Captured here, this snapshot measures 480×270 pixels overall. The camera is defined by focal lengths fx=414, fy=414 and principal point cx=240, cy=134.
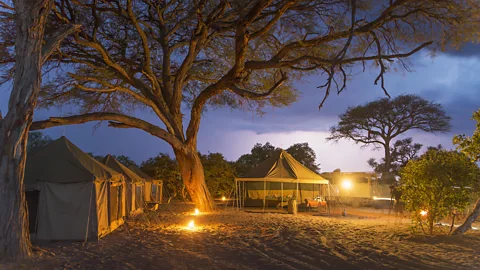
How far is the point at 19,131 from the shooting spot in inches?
267

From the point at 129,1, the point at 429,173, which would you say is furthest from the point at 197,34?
the point at 429,173

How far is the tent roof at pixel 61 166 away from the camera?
934 centimetres

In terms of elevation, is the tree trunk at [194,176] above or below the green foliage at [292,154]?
below

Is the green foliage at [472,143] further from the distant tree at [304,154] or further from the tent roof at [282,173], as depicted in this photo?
the distant tree at [304,154]

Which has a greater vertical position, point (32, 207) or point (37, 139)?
point (37, 139)

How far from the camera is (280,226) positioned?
1205 centimetres

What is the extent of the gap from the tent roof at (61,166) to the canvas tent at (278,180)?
29.0 ft

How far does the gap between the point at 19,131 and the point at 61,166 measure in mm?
3041

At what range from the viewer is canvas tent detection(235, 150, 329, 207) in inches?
703

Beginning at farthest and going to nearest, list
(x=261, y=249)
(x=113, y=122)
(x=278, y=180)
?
(x=278, y=180)
(x=113, y=122)
(x=261, y=249)

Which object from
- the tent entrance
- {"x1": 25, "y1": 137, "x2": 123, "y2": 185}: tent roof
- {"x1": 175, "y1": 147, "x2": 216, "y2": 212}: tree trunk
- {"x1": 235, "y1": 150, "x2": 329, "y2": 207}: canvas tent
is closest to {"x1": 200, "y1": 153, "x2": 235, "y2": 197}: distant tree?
{"x1": 235, "y1": 150, "x2": 329, "y2": 207}: canvas tent

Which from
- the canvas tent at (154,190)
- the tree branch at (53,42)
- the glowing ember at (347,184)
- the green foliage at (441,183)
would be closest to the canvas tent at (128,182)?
the canvas tent at (154,190)

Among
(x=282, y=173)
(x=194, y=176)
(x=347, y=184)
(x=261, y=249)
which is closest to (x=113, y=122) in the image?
(x=194, y=176)

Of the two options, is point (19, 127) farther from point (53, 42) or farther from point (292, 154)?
point (292, 154)
